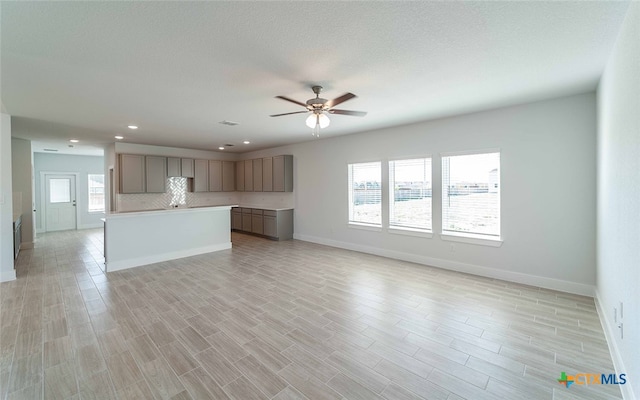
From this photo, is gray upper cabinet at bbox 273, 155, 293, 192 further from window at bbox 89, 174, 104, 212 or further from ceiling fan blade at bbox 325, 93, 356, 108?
window at bbox 89, 174, 104, 212

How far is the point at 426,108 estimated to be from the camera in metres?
4.02

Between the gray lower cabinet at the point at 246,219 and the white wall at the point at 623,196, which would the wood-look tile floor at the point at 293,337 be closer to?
the white wall at the point at 623,196

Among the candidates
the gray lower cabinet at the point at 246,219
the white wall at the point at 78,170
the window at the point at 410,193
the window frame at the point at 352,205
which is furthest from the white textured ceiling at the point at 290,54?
the white wall at the point at 78,170

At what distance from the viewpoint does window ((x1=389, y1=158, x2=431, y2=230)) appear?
16.2ft

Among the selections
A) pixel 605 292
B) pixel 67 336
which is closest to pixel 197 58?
pixel 67 336

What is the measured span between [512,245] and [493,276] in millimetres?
569

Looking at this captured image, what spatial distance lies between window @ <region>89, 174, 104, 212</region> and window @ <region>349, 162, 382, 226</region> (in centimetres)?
962

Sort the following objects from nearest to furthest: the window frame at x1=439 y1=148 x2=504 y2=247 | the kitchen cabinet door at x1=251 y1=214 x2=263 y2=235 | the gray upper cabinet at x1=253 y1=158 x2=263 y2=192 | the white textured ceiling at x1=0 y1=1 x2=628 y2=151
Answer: the white textured ceiling at x1=0 y1=1 x2=628 y2=151 → the window frame at x1=439 y1=148 x2=504 y2=247 → the kitchen cabinet door at x1=251 y1=214 x2=263 y2=235 → the gray upper cabinet at x1=253 y1=158 x2=263 y2=192

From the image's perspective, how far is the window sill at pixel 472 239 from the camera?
4.11m

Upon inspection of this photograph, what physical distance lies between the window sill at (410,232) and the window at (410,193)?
6 cm

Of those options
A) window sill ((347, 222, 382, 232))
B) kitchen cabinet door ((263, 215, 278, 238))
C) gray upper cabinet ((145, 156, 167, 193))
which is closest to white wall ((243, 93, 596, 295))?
window sill ((347, 222, 382, 232))

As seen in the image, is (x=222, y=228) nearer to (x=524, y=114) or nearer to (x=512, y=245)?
(x=512, y=245)

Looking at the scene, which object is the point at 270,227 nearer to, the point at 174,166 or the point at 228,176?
the point at 228,176

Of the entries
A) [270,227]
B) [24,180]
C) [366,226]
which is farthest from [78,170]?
[366,226]
